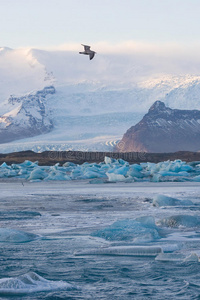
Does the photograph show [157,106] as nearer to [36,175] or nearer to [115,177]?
[36,175]

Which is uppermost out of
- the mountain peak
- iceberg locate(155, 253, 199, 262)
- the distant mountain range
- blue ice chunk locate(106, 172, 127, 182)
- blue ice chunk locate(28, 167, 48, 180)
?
iceberg locate(155, 253, 199, 262)

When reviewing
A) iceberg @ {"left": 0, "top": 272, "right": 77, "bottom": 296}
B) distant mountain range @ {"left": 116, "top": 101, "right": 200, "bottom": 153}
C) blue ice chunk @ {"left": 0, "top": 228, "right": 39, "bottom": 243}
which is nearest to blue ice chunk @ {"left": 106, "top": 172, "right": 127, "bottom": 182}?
blue ice chunk @ {"left": 0, "top": 228, "right": 39, "bottom": 243}

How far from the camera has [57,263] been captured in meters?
5.19

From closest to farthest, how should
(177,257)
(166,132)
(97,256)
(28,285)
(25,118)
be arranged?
(28,285)
(177,257)
(97,256)
(25,118)
(166,132)

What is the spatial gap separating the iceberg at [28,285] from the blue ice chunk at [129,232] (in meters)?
1.88

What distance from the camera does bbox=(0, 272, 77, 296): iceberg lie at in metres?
4.14

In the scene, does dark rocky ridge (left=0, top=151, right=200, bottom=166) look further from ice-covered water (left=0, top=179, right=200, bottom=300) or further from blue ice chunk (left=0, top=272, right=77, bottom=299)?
blue ice chunk (left=0, top=272, right=77, bottom=299)

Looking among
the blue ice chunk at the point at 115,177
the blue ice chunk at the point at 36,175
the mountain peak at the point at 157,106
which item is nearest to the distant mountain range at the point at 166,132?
the mountain peak at the point at 157,106

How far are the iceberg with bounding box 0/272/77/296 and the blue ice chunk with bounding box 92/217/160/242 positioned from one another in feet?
6.16

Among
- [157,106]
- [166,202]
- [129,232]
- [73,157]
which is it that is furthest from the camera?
[157,106]

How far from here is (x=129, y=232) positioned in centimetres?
642

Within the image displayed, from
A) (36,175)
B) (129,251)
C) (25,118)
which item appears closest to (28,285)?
(129,251)

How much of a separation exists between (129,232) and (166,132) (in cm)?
8786

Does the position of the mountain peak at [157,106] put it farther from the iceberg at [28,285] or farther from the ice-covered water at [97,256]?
the iceberg at [28,285]
